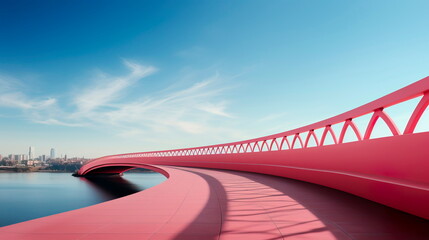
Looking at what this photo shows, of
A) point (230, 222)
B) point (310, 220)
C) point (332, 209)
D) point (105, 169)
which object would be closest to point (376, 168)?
point (332, 209)

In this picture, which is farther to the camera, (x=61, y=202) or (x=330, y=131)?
(x=61, y=202)

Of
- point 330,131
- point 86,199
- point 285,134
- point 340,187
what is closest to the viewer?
point 340,187

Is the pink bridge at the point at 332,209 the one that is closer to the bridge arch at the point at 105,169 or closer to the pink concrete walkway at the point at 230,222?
the pink concrete walkway at the point at 230,222

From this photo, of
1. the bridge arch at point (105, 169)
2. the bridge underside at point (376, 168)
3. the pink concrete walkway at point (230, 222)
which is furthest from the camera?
the bridge arch at point (105, 169)

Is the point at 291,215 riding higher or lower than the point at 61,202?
higher

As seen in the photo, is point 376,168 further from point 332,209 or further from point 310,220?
point 310,220

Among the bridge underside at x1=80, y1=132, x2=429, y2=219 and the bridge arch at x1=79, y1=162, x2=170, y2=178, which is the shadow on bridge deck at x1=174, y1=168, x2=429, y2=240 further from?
the bridge arch at x1=79, y1=162, x2=170, y2=178

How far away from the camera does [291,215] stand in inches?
169

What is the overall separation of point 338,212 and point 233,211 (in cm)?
184

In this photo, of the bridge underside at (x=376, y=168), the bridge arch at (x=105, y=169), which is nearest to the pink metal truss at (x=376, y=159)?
the bridge underside at (x=376, y=168)

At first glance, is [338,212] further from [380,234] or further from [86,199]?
[86,199]

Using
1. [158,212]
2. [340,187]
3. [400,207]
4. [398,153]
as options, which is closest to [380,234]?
[400,207]

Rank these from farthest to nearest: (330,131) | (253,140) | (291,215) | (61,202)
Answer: (61,202), (253,140), (330,131), (291,215)

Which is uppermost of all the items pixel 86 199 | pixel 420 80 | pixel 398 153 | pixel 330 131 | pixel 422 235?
pixel 420 80
